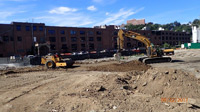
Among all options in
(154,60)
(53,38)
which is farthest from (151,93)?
(53,38)

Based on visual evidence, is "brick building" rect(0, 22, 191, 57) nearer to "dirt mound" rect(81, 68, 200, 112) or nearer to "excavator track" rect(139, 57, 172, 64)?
"excavator track" rect(139, 57, 172, 64)

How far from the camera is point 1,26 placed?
44188 millimetres

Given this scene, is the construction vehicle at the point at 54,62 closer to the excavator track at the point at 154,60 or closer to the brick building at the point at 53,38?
the excavator track at the point at 154,60

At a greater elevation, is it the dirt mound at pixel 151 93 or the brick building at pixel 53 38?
the brick building at pixel 53 38

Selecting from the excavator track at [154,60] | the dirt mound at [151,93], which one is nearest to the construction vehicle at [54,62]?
the excavator track at [154,60]

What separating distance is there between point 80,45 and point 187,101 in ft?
176

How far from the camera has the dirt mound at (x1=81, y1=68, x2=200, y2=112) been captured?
20.5 feet

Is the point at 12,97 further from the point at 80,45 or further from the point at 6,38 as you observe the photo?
the point at 80,45

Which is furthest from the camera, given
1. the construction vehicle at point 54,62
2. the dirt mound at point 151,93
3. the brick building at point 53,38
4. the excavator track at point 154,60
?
the brick building at point 53,38

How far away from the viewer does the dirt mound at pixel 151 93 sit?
20.5ft

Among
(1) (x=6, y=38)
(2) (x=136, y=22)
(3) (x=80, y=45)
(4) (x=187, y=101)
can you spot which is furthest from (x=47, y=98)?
(2) (x=136, y=22)

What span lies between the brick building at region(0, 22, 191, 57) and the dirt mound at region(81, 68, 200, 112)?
43034mm

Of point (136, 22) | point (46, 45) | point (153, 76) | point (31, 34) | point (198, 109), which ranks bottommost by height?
point (198, 109)

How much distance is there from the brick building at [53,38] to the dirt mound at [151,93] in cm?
4303
